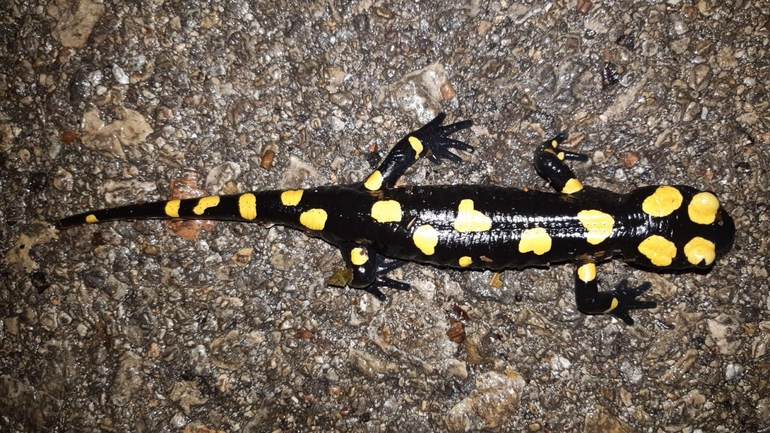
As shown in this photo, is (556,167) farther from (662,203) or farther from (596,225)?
(662,203)

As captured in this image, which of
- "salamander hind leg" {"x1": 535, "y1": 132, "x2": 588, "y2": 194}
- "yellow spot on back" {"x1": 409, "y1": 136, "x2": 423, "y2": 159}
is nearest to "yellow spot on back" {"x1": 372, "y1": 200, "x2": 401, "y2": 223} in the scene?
"yellow spot on back" {"x1": 409, "y1": 136, "x2": 423, "y2": 159}

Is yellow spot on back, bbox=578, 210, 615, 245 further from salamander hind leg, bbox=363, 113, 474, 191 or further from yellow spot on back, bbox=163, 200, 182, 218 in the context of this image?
yellow spot on back, bbox=163, 200, 182, 218

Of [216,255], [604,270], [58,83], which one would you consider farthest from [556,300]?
[58,83]

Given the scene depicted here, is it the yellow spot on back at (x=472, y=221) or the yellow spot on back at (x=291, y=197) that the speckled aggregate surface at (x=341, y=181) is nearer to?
the yellow spot on back at (x=291, y=197)

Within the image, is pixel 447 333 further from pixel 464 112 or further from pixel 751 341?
pixel 751 341

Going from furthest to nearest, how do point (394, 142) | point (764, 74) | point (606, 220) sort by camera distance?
point (394, 142), point (764, 74), point (606, 220)
